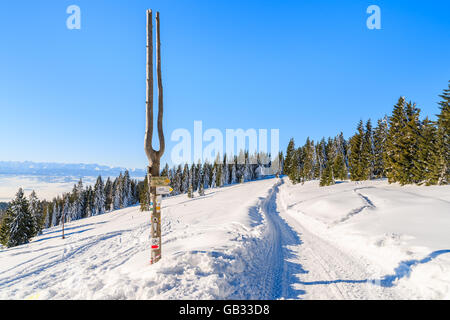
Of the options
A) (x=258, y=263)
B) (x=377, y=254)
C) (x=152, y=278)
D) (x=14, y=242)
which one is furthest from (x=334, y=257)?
(x=14, y=242)

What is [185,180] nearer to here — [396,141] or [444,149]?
[396,141]

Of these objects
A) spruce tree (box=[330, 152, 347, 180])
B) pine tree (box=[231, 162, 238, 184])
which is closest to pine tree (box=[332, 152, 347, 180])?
spruce tree (box=[330, 152, 347, 180])

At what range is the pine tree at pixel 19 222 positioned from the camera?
33312mm

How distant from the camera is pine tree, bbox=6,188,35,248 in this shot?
33312 mm

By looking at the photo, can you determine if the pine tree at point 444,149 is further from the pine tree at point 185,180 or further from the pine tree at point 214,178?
the pine tree at point 185,180

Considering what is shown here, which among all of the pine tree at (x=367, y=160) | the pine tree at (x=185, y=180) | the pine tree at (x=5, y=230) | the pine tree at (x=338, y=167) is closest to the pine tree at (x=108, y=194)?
the pine tree at (x=185, y=180)

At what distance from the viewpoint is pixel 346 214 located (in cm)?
1455

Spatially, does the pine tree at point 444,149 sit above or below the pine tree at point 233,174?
above

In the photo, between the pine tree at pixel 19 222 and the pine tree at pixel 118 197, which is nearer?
the pine tree at pixel 19 222

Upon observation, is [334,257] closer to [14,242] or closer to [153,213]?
[153,213]

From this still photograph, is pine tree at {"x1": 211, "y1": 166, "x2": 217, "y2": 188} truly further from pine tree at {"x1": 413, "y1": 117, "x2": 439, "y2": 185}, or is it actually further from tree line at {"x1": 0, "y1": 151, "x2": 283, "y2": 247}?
pine tree at {"x1": 413, "y1": 117, "x2": 439, "y2": 185}

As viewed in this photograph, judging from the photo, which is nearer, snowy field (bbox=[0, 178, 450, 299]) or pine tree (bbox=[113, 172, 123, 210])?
snowy field (bbox=[0, 178, 450, 299])

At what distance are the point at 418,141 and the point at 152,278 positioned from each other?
3711 cm

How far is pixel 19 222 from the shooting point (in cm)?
3419
